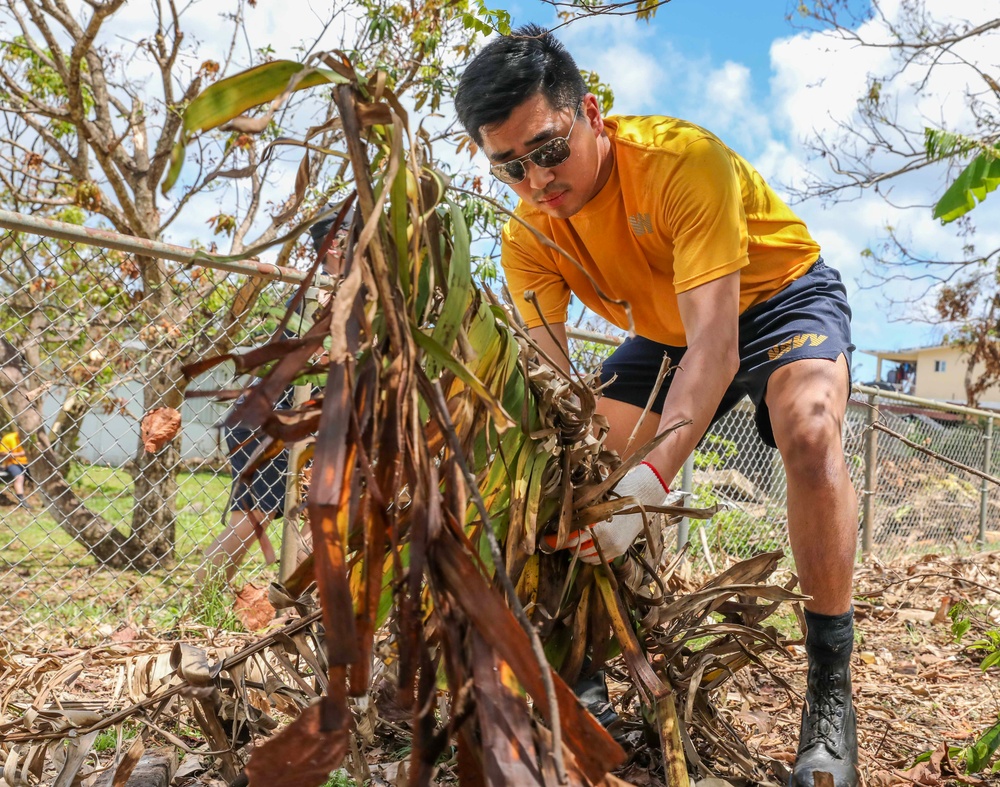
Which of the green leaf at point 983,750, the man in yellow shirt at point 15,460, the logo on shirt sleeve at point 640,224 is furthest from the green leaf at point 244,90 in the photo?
the man in yellow shirt at point 15,460

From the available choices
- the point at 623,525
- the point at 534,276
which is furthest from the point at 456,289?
the point at 534,276

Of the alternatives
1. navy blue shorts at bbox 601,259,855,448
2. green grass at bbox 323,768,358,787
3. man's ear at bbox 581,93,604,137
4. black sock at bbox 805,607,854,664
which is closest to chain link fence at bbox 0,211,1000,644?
navy blue shorts at bbox 601,259,855,448

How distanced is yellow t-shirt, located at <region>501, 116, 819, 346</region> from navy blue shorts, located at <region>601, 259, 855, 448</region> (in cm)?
5

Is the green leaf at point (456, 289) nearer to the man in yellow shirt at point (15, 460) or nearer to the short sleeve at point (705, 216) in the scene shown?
the short sleeve at point (705, 216)

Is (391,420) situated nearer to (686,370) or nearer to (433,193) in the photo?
(433,193)

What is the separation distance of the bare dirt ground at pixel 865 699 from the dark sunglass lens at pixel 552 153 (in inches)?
54.2

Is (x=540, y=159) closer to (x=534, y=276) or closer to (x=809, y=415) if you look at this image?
(x=534, y=276)

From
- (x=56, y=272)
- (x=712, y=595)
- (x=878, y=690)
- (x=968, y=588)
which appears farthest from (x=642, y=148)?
(x=56, y=272)

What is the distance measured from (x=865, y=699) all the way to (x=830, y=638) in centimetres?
85

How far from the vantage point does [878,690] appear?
9.43 feet

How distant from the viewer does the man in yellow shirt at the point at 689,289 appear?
2020 millimetres

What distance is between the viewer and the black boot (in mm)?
1867

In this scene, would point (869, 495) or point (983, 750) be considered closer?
point (983, 750)

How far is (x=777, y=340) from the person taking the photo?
7.89 feet
